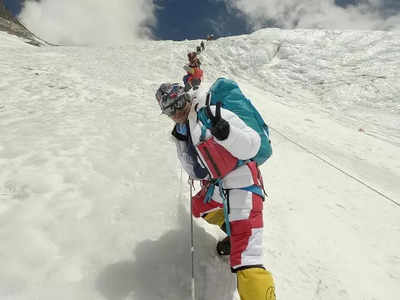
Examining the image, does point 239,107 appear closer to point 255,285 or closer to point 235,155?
point 235,155

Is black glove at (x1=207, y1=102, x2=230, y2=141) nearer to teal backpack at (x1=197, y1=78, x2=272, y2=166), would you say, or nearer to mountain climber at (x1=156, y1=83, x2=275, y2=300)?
mountain climber at (x1=156, y1=83, x2=275, y2=300)

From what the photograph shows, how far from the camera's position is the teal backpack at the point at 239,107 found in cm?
248

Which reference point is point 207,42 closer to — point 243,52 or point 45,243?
point 243,52

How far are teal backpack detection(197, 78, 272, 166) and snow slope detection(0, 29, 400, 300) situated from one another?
4.89 feet

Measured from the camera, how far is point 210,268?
2.96 m

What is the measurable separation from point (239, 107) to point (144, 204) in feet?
6.97

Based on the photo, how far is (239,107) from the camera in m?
2.49

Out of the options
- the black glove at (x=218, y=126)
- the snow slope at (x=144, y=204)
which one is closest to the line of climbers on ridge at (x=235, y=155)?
the black glove at (x=218, y=126)

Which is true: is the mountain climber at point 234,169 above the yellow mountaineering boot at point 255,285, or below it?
above

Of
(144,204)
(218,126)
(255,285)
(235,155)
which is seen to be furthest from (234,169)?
(144,204)

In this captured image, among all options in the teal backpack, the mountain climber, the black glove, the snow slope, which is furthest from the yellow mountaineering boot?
the black glove

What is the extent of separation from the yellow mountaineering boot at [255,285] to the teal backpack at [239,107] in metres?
1.02

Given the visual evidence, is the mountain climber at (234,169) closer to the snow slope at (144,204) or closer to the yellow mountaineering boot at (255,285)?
the yellow mountaineering boot at (255,285)

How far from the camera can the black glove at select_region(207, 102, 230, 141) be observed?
7.21ft
